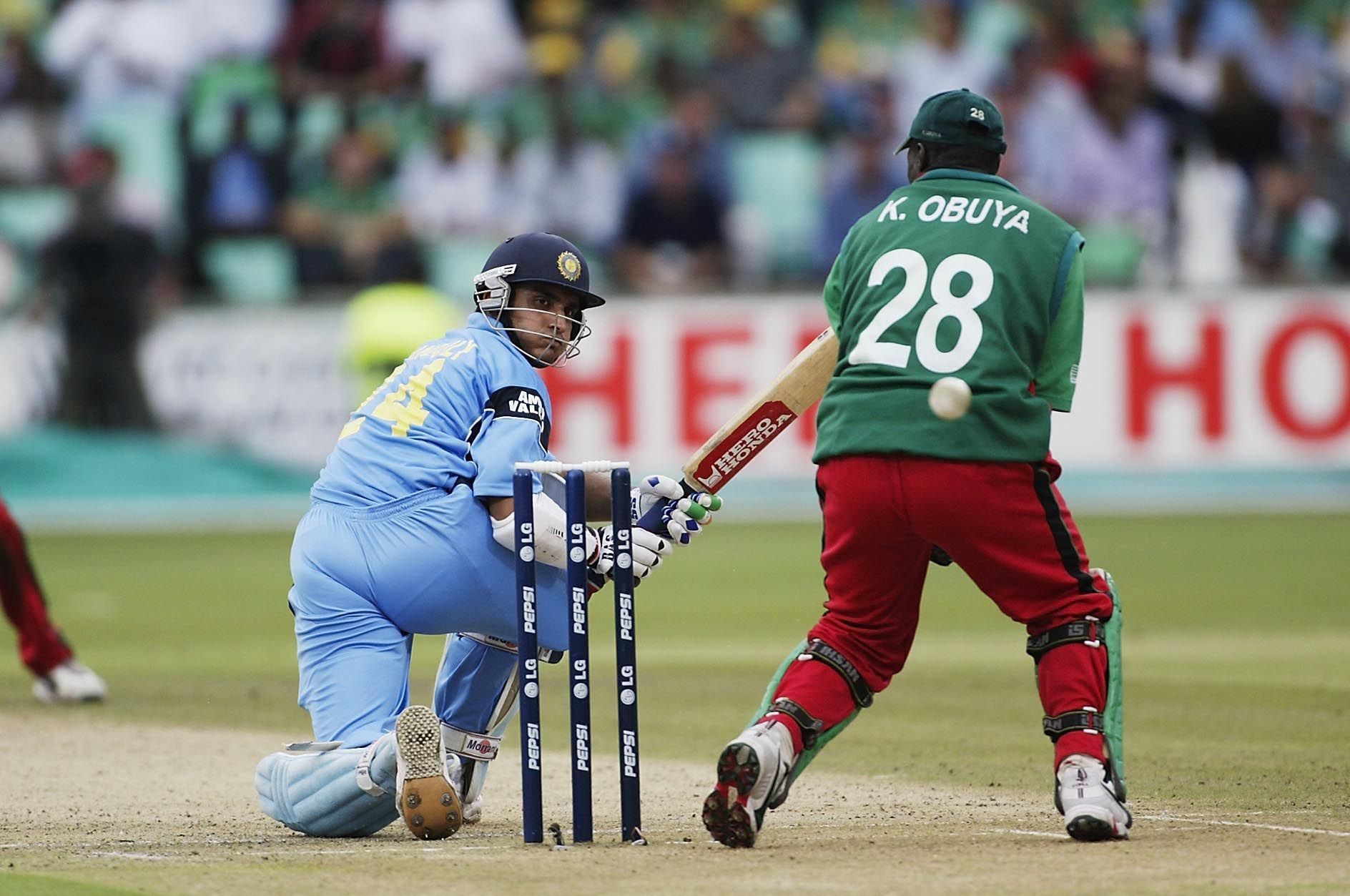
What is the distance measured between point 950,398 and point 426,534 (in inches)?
62.7

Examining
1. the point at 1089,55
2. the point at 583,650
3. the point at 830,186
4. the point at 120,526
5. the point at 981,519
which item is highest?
the point at 1089,55

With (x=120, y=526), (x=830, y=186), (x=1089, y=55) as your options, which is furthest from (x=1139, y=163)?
(x=120, y=526)

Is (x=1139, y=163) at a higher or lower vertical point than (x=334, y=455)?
higher

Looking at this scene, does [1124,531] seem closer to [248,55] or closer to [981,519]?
[248,55]

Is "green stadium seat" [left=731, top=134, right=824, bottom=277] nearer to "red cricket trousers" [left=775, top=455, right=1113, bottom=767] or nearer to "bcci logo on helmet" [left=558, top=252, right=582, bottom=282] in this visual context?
"bcci logo on helmet" [left=558, top=252, right=582, bottom=282]

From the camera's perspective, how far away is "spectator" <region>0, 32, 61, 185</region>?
19.7 metres

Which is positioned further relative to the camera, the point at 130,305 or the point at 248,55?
the point at 248,55

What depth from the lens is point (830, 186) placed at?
18.9 m

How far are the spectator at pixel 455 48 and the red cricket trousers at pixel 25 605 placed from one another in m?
11.1

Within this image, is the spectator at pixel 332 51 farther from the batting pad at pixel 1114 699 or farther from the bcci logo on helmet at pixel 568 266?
the batting pad at pixel 1114 699

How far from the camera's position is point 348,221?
1914cm

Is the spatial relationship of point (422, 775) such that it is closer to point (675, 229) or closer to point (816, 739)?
point (816, 739)

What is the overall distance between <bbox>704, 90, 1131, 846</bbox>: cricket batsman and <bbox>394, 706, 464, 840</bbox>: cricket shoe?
0.71 meters

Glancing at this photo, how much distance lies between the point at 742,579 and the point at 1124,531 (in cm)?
380
